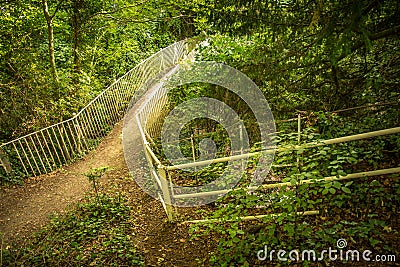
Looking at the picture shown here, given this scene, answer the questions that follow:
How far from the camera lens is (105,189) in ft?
19.6

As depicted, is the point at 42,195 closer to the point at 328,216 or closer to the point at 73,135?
the point at 73,135

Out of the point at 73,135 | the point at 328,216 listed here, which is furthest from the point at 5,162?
the point at 328,216

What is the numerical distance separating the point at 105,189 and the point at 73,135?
256 cm

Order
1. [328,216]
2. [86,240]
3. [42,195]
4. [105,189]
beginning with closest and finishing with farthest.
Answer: [328,216] < [86,240] < [105,189] < [42,195]

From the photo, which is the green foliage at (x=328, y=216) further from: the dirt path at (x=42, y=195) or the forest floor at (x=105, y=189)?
the dirt path at (x=42, y=195)

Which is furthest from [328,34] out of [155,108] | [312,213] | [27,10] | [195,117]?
[27,10]

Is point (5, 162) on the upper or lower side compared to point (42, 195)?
upper

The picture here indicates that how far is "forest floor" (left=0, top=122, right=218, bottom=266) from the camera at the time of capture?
414 cm

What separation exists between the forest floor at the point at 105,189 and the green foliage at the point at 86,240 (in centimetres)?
22

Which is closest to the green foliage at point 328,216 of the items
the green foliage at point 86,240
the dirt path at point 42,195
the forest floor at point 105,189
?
the forest floor at point 105,189

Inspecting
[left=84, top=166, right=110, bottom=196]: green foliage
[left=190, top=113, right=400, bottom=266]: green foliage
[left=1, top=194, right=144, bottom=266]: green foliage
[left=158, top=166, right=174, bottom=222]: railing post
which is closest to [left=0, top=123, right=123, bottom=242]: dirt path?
[left=84, top=166, right=110, bottom=196]: green foliage

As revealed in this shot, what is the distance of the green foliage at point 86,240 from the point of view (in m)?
3.87

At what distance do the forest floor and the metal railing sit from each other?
0.41m

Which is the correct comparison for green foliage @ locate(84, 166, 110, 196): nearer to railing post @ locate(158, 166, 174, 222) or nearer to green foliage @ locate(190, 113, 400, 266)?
railing post @ locate(158, 166, 174, 222)
